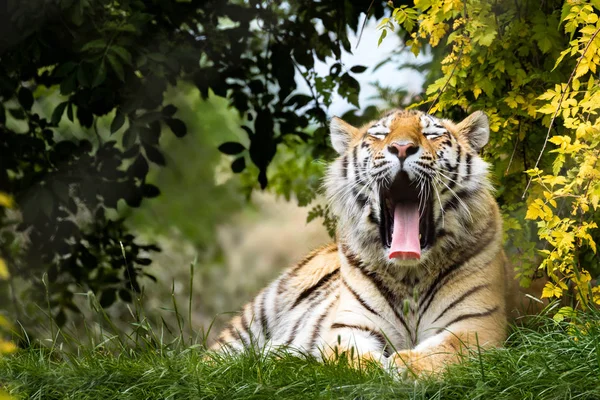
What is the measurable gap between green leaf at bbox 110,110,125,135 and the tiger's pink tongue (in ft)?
7.15

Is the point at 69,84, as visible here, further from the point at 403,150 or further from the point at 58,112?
the point at 403,150

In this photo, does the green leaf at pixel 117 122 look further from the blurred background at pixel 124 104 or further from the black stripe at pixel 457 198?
the black stripe at pixel 457 198

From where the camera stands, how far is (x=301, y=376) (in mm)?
3248

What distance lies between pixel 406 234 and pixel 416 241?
0.06 metres

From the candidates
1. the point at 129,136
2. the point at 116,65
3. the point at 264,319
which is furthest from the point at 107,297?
the point at 116,65

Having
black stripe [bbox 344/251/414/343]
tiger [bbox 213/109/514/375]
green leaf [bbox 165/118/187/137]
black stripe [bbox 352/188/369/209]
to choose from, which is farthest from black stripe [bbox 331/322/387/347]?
green leaf [bbox 165/118/187/137]

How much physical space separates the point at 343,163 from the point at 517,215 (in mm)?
909

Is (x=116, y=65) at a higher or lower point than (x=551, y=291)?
higher

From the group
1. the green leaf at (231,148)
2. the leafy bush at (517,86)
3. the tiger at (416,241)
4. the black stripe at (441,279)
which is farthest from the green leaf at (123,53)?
the black stripe at (441,279)

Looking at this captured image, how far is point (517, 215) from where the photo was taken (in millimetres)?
4461

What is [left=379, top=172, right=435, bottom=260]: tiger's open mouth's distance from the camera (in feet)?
12.5

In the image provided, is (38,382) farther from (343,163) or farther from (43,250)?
(43,250)

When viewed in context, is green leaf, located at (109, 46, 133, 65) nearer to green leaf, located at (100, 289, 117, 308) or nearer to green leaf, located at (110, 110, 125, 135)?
green leaf, located at (110, 110, 125, 135)

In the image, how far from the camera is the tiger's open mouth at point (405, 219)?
3.80m
